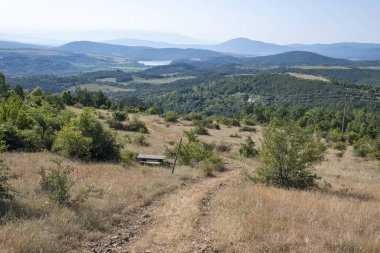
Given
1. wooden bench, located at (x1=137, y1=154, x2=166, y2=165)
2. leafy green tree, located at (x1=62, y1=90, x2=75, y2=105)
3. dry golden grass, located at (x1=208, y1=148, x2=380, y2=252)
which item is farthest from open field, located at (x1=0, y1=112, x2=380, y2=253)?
leafy green tree, located at (x1=62, y1=90, x2=75, y2=105)

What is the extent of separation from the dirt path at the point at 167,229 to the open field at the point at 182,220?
0.07ft

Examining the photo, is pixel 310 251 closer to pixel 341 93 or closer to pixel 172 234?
pixel 172 234

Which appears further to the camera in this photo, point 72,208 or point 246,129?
point 246,129

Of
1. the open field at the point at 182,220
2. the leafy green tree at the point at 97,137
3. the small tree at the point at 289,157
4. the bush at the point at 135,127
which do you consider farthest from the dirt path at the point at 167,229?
the bush at the point at 135,127

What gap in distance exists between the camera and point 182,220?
9133mm

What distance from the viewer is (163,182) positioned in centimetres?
1404

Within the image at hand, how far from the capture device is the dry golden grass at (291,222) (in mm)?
7273

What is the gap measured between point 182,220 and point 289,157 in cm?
640

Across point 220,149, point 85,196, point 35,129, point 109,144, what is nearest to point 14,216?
point 85,196

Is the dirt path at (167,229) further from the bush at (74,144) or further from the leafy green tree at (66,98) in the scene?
the leafy green tree at (66,98)

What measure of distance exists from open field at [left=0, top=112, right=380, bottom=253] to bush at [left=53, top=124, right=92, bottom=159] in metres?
3.84

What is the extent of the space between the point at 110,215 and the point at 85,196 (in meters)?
0.91

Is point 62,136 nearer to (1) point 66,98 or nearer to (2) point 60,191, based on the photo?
(2) point 60,191

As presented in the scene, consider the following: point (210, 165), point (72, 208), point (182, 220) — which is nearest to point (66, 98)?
point (210, 165)
